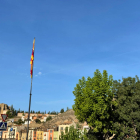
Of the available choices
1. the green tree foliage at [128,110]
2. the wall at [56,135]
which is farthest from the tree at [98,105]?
the wall at [56,135]

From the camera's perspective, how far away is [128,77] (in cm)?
3900

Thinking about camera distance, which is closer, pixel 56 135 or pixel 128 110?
pixel 128 110

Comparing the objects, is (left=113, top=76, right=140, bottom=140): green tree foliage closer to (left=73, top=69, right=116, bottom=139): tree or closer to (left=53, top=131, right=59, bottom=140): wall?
(left=73, top=69, right=116, bottom=139): tree

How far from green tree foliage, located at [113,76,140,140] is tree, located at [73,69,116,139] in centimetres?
155

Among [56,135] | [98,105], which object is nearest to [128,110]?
[98,105]

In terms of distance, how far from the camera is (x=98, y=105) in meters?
34.1

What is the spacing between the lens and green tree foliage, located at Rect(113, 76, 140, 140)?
34.7 m

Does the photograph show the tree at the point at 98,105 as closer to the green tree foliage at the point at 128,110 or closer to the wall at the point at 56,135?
the green tree foliage at the point at 128,110

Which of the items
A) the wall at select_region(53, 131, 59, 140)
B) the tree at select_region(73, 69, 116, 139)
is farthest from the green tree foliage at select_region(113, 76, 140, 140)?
the wall at select_region(53, 131, 59, 140)

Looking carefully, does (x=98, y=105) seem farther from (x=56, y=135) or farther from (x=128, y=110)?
(x=56, y=135)

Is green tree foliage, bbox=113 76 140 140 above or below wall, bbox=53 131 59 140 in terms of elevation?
above

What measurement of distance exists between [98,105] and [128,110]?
244 inches

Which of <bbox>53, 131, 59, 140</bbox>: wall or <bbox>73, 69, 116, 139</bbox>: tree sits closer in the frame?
<bbox>73, 69, 116, 139</bbox>: tree

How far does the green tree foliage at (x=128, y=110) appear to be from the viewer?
3469 centimetres
